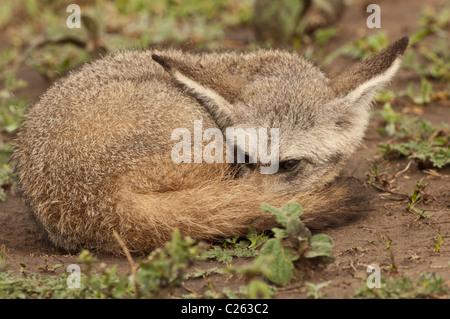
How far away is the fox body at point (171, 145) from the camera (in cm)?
440

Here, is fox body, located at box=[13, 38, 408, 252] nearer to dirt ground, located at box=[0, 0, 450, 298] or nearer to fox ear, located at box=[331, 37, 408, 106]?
fox ear, located at box=[331, 37, 408, 106]

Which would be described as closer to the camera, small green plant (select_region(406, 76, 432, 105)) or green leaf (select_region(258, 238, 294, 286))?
green leaf (select_region(258, 238, 294, 286))

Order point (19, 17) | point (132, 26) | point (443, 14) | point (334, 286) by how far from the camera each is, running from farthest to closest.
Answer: point (19, 17) → point (132, 26) → point (443, 14) → point (334, 286)

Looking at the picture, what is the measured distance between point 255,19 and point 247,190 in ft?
18.0

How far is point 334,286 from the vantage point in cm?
363

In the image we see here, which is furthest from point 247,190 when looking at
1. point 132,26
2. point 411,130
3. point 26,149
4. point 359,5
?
point 359,5

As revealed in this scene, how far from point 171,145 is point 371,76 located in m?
1.87

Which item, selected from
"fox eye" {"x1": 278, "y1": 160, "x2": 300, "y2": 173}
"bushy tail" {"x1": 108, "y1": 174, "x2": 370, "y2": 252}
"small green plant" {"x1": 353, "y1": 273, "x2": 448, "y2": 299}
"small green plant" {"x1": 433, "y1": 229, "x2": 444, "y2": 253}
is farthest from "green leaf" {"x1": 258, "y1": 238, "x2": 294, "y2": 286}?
"fox eye" {"x1": 278, "y1": 160, "x2": 300, "y2": 173}

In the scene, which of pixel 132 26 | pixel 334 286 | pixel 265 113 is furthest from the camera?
pixel 132 26

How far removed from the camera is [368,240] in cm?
442

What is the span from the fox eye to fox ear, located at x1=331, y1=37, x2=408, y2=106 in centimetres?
72

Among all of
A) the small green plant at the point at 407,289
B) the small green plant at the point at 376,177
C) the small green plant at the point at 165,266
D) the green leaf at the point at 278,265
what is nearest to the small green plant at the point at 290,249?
the green leaf at the point at 278,265

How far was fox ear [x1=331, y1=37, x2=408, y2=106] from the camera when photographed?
4809mm

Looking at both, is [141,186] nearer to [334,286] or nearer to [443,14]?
[334,286]
